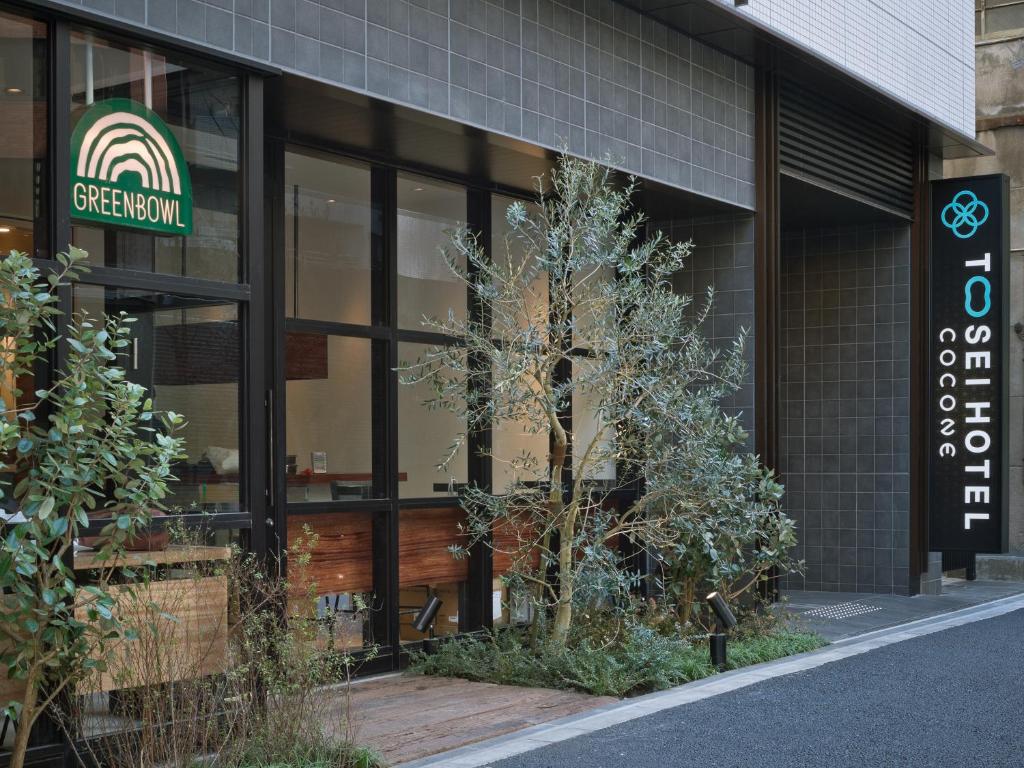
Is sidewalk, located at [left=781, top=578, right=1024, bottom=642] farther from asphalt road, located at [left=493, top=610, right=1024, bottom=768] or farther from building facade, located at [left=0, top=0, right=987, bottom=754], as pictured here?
asphalt road, located at [left=493, top=610, right=1024, bottom=768]

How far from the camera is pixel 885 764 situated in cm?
629

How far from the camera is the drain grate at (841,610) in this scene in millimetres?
12305

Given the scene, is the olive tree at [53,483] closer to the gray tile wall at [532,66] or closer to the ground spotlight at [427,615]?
the gray tile wall at [532,66]

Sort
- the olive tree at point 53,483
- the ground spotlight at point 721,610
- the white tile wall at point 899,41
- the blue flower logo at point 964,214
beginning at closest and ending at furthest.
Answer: the olive tree at point 53,483 → the ground spotlight at point 721,610 → the white tile wall at point 899,41 → the blue flower logo at point 964,214

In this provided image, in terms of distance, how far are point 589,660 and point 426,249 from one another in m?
3.33

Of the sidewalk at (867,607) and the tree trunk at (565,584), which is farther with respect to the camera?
the sidewalk at (867,607)

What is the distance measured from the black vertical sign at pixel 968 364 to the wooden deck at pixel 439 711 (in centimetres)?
756

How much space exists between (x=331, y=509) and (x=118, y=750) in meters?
3.11

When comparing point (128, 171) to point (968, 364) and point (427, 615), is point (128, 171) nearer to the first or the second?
point (427, 615)

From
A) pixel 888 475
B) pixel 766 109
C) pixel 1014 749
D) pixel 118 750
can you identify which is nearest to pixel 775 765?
pixel 1014 749

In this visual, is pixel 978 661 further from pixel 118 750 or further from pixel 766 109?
pixel 118 750

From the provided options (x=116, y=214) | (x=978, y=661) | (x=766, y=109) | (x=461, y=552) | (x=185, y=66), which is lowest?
(x=978, y=661)

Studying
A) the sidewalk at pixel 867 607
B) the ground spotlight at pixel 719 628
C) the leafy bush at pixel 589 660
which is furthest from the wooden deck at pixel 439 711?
the sidewalk at pixel 867 607

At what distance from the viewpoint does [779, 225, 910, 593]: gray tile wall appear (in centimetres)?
1409
